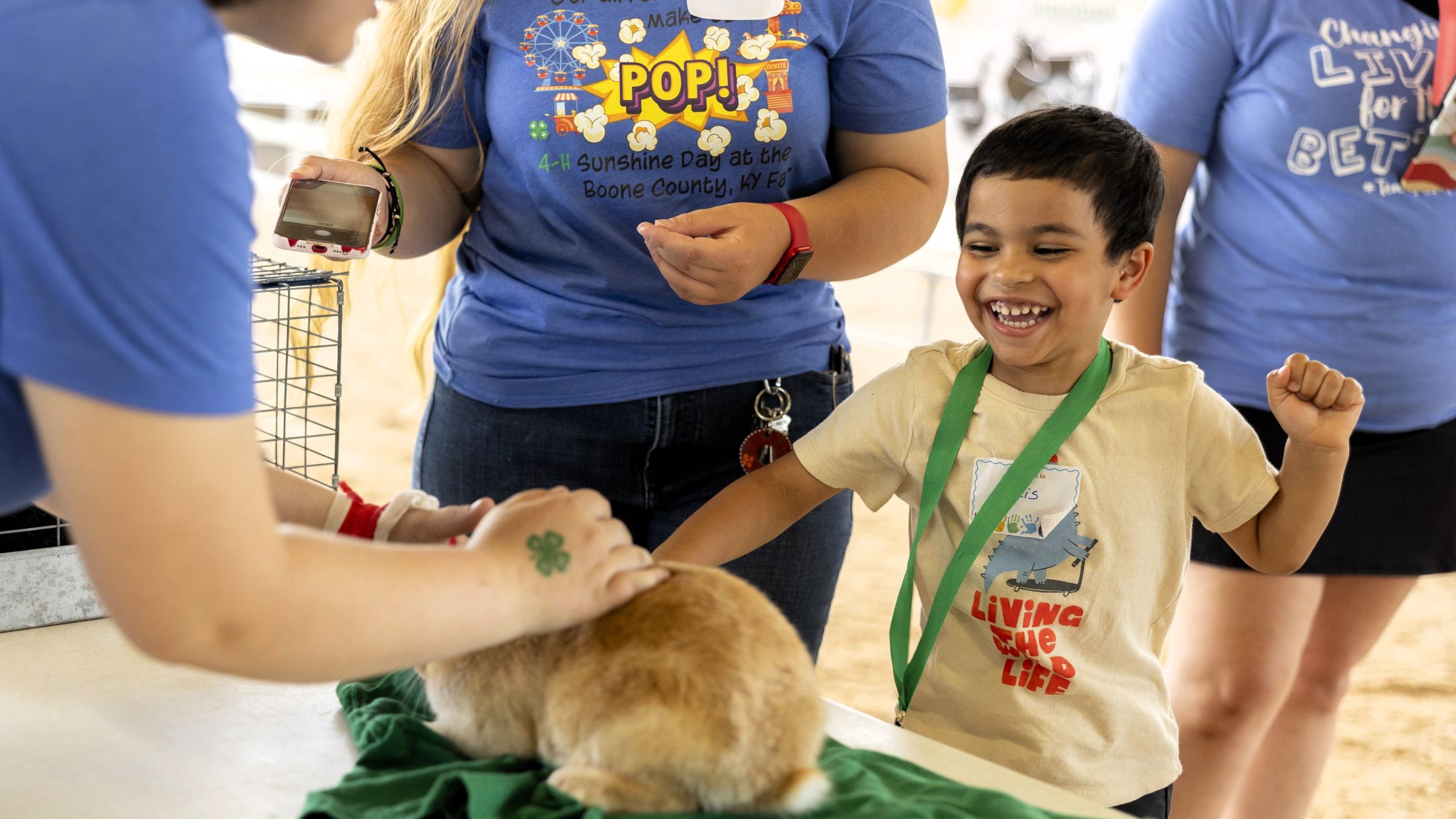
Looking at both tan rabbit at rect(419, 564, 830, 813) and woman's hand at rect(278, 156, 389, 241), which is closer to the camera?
tan rabbit at rect(419, 564, 830, 813)

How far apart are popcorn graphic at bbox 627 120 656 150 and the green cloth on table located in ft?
2.07

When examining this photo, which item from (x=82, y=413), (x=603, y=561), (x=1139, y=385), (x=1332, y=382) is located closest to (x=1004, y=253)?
(x=1139, y=385)

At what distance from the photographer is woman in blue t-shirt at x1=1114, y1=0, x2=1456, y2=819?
1.70 metres

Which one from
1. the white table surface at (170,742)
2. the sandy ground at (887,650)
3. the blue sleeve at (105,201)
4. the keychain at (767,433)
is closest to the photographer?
the blue sleeve at (105,201)

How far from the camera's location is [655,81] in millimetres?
1346

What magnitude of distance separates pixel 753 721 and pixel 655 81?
0.76m

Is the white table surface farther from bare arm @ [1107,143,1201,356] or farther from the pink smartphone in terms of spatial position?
bare arm @ [1107,143,1201,356]

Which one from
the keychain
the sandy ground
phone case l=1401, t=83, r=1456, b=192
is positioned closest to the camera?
the keychain

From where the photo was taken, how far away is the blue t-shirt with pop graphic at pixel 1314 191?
1689 mm

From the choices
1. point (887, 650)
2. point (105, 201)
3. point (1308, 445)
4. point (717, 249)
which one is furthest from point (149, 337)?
point (887, 650)

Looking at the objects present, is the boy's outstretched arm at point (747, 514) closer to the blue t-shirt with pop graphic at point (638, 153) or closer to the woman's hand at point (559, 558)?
the blue t-shirt with pop graphic at point (638, 153)

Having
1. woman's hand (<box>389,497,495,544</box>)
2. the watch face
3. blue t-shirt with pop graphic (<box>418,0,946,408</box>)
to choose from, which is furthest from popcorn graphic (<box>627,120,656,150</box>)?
woman's hand (<box>389,497,495,544</box>)

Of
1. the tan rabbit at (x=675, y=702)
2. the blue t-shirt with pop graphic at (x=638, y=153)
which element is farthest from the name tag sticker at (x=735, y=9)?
the tan rabbit at (x=675, y=702)

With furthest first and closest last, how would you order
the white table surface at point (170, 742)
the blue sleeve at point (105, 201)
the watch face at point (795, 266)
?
the watch face at point (795, 266), the white table surface at point (170, 742), the blue sleeve at point (105, 201)
